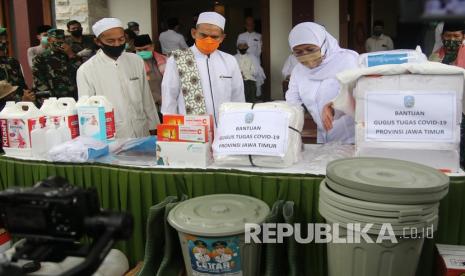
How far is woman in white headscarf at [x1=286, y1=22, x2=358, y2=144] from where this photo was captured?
2.46 meters

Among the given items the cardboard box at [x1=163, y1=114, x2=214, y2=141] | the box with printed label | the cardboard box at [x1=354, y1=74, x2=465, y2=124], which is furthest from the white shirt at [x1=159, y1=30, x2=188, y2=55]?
the cardboard box at [x1=354, y1=74, x2=465, y2=124]

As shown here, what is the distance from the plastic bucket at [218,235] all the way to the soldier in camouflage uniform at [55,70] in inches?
119

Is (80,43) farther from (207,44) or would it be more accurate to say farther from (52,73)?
(207,44)

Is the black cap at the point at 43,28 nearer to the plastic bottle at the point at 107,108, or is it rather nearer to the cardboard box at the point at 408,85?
the plastic bottle at the point at 107,108

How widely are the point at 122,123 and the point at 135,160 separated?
3.25ft

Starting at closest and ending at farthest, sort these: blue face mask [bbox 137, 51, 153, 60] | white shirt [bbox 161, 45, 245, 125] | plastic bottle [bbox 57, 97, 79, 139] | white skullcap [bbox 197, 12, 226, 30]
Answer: plastic bottle [bbox 57, 97, 79, 139]
white skullcap [bbox 197, 12, 226, 30]
white shirt [bbox 161, 45, 245, 125]
blue face mask [bbox 137, 51, 153, 60]

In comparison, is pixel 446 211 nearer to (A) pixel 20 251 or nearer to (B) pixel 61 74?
(A) pixel 20 251

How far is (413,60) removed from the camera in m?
1.94

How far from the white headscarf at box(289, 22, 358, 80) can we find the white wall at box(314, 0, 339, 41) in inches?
170

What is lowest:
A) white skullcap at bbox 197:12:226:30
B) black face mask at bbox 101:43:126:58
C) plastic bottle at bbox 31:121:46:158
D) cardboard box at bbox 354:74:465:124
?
plastic bottle at bbox 31:121:46:158

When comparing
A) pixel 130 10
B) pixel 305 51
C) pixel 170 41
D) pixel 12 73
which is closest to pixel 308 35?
pixel 305 51

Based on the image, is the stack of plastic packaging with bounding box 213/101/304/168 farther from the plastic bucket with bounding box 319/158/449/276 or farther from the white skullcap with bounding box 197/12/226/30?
the white skullcap with bounding box 197/12/226/30

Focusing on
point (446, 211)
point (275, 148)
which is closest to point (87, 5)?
point (275, 148)

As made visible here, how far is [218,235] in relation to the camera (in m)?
1.64
